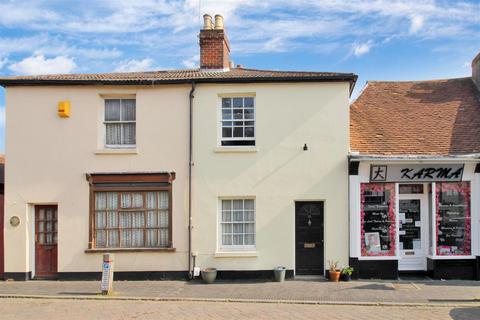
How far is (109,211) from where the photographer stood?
13820mm

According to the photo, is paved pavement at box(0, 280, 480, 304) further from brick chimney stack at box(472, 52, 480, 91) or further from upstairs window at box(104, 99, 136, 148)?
brick chimney stack at box(472, 52, 480, 91)

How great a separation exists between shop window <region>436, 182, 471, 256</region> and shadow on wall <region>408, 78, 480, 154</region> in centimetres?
110

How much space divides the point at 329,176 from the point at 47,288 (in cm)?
826

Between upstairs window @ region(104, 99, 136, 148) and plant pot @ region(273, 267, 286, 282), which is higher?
upstairs window @ region(104, 99, 136, 148)

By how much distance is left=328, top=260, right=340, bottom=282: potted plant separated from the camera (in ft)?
42.7

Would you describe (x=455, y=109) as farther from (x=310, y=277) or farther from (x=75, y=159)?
(x=75, y=159)

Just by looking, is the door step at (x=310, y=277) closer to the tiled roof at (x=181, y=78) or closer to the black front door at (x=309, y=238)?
the black front door at (x=309, y=238)

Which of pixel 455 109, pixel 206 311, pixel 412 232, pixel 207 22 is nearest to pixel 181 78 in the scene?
pixel 207 22

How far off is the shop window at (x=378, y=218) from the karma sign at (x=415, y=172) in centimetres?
30

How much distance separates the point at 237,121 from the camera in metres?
13.9

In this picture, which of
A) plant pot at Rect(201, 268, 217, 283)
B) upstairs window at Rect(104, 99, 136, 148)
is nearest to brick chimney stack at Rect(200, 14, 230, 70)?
upstairs window at Rect(104, 99, 136, 148)

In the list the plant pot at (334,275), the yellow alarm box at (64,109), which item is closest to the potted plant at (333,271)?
the plant pot at (334,275)

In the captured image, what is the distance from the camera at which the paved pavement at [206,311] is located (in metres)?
9.75

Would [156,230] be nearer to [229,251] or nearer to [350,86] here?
[229,251]
